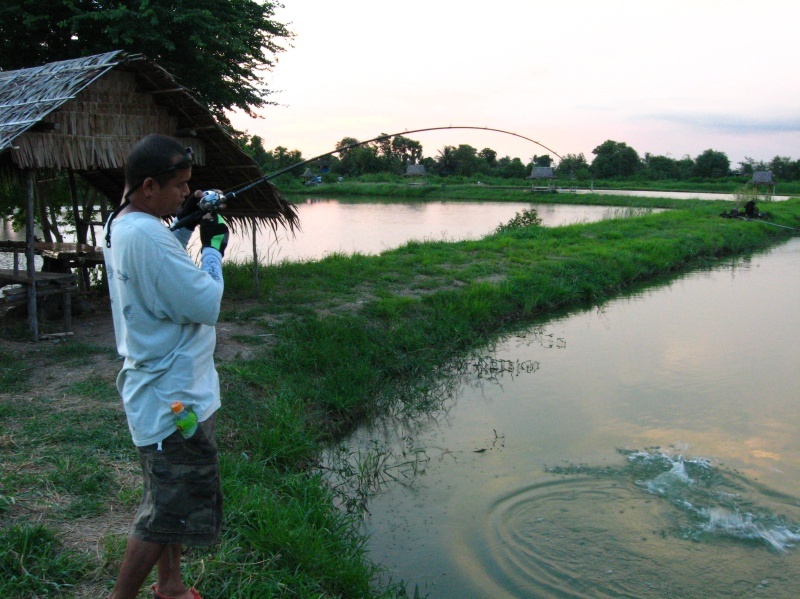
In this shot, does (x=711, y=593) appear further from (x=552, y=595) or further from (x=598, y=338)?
(x=598, y=338)

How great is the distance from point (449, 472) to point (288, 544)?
1640 mm

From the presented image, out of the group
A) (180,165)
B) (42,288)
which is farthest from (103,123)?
(180,165)

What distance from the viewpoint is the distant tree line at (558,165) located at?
40.3 meters

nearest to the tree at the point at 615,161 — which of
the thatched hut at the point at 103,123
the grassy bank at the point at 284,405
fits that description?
the grassy bank at the point at 284,405

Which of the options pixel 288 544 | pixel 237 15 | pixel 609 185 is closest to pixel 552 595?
pixel 288 544

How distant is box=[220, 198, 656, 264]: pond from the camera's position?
13992 mm

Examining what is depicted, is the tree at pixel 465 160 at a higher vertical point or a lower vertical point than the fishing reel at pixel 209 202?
higher

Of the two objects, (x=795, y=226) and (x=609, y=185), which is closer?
(x=795, y=226)

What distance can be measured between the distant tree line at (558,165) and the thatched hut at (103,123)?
27.2m

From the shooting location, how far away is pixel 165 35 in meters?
7.34

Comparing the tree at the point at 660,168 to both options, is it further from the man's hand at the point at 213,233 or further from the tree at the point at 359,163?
the man's hand at the point at 213,233

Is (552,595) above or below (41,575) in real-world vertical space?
below

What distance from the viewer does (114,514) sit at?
2.96m

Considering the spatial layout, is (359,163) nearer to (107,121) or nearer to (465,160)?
(465,160)
